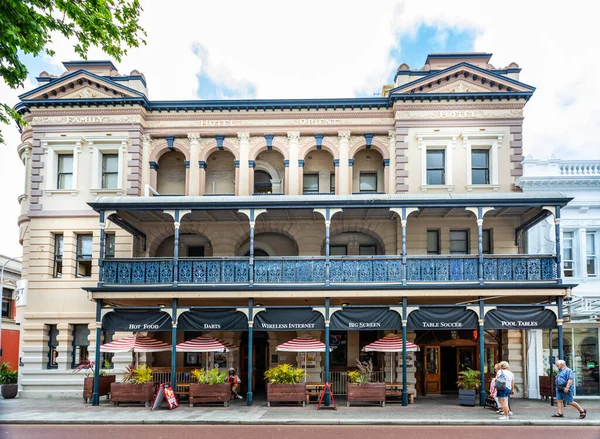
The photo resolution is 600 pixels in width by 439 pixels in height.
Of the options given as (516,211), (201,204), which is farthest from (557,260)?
(201,204)

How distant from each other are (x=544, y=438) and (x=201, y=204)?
13150 millimetres

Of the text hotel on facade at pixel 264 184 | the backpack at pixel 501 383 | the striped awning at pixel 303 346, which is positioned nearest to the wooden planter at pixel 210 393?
the striped awning at pixel 303 346

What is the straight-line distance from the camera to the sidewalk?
16.8 meters

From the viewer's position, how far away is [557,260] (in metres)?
20.4

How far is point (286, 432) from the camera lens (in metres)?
15.3

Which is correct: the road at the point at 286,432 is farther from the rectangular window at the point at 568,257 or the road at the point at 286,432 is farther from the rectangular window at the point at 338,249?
the rectangular window at the point at 338,249

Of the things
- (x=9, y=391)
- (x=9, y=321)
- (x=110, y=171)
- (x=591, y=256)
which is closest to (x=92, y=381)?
(x=9, y=391)

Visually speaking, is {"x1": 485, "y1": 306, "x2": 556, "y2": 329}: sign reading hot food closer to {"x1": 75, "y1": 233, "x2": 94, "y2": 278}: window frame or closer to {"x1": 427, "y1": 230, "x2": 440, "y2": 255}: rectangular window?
{"x1": 427, "y1": 230, "x2": 440, "y2": 255}: rectangular window

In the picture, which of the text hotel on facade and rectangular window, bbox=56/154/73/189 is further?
rectangular window, bbox=56/154/73/189

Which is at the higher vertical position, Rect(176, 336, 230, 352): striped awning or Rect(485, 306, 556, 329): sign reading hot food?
Rect(485, 306, 556, 329): sign reading hot food

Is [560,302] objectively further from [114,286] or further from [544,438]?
[114,286]

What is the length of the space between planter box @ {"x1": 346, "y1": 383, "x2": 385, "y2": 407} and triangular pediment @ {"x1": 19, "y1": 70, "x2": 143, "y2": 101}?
14.9m

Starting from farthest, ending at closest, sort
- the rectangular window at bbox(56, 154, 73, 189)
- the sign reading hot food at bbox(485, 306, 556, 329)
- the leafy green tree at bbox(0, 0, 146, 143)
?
the rectangular window at bbox(56, 154, 73, 189)
the sign reading hot food at bbox(485, 306, 556, 329)
the leafy green tree at bbox(0, 0, 146, 143)

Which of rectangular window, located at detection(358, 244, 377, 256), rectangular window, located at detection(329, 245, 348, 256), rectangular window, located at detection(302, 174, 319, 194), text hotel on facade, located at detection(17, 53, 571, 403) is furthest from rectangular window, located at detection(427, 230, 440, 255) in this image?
rectangular window, located at detection(302, 174, 319, 194)
